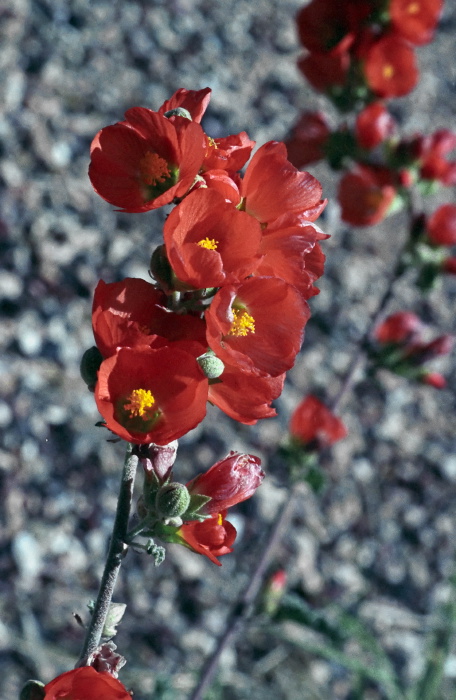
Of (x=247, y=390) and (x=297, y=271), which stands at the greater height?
(x=297, y=271)

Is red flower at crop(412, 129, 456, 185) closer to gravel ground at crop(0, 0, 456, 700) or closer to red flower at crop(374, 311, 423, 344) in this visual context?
red flower at crop(374, 311, 423, 344)

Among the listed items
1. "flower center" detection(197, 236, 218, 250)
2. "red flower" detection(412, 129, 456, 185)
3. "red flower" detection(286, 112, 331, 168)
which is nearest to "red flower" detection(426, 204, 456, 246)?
"red flower" detection(412, 129, 456, 185)

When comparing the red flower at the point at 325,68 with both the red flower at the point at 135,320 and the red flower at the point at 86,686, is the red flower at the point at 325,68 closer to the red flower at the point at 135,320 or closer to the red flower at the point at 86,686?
the red flower at the point at 135,320

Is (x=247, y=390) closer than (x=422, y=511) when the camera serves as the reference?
Yes

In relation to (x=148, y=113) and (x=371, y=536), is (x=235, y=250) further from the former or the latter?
(x=371, y=536)

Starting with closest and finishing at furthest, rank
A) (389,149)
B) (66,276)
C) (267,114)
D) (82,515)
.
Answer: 1. (389,149)
2. (82,515)
3. (66,276)
4. (267,114)

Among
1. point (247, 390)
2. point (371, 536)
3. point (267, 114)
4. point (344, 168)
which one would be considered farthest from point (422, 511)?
point (247, 390)

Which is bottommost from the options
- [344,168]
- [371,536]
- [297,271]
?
[371,536]
